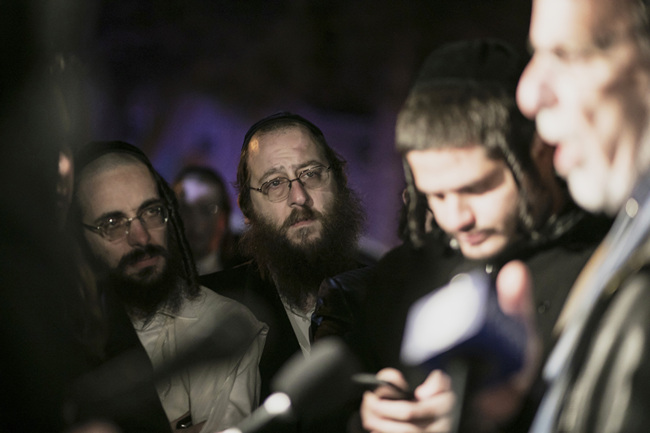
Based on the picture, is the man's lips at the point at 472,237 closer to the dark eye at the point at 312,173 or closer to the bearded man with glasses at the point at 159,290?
the dark eye at the point at 312,173

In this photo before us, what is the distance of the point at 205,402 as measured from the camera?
1.47 meters

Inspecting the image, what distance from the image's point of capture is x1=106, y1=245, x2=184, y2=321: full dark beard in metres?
1.49

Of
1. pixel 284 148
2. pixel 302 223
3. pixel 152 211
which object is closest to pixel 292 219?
pixel 302 223

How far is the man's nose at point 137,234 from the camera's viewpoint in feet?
4.83

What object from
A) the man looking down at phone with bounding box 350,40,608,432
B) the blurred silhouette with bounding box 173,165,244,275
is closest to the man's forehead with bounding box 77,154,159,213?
the blurred silhouette with bounding box 173,165,244,275

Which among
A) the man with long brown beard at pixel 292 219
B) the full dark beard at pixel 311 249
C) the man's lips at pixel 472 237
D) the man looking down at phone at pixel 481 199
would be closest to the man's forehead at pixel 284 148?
the man with long brown beard at pixel 292 219

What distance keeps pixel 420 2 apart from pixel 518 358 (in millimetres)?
719

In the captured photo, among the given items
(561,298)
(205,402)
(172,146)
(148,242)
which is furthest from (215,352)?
(561,298)

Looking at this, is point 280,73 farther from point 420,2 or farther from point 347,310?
point 347,310

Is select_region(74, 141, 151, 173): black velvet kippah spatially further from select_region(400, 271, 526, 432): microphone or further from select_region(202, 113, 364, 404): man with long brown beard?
select_region(400, 271, 526, 432): microphone

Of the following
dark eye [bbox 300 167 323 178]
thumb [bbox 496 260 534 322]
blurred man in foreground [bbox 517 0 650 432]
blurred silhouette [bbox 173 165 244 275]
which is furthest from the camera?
blurred silhouette [bbox 173 165 244 275]

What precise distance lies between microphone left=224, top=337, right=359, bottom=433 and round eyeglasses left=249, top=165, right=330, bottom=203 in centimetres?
33

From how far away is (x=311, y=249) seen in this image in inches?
58.5

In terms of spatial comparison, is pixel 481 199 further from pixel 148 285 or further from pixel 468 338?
pixel 148 285
